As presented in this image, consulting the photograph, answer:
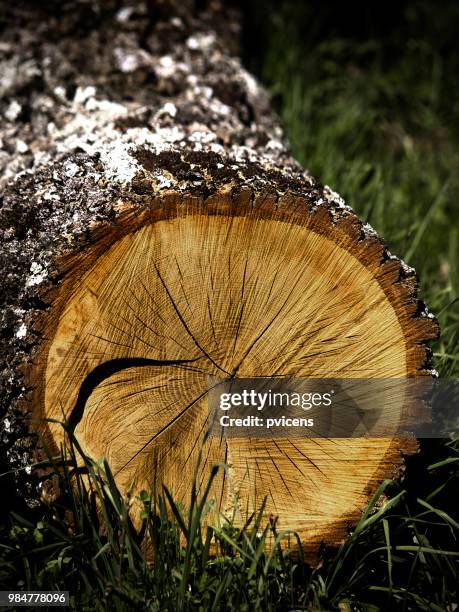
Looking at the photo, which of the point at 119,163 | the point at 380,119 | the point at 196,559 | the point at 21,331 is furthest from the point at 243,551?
the point at 380,119

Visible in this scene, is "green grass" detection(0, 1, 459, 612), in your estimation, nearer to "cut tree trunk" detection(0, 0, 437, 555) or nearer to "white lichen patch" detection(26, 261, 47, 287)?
"cut tree trunk" detection(0, 0, 437, 555)

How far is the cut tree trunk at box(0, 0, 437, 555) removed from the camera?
1.51m

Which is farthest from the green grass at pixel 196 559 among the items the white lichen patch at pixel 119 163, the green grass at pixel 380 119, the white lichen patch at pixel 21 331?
the green grass at pixel 380 119

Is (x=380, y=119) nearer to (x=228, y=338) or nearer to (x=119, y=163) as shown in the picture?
(x=119, y=163)

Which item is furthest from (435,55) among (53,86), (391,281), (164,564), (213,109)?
(164,564)

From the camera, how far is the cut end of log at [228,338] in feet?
4.94

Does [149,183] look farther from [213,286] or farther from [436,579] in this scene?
[436,579]

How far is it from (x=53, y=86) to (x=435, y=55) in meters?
2.42

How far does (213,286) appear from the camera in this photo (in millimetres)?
Result: 1531

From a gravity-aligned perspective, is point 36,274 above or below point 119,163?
below

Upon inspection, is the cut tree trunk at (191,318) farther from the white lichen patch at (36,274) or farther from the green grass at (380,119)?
the green grass at (380,119)

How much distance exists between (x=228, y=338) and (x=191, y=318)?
99mm

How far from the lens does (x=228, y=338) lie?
1.56 meters

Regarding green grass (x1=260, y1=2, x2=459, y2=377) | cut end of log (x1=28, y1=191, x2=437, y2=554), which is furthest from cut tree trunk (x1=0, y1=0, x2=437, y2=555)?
green grass (x1=260, y1=2, x2=459, y2=377)
